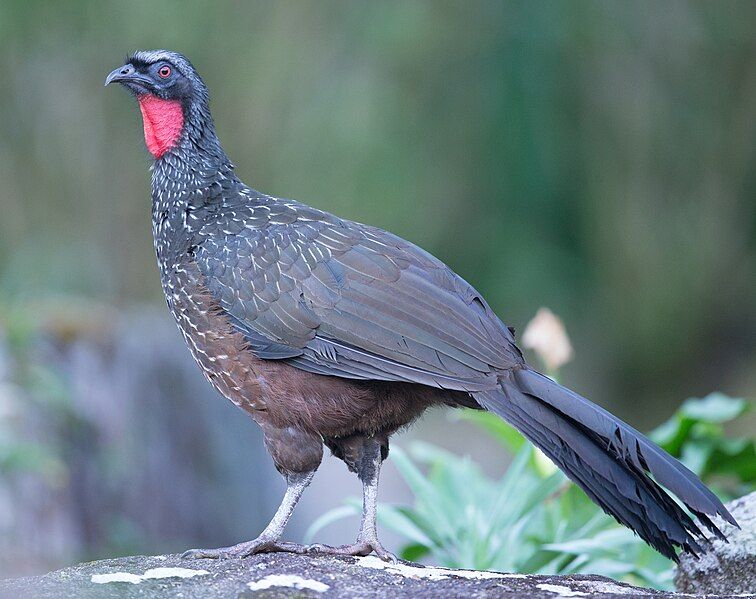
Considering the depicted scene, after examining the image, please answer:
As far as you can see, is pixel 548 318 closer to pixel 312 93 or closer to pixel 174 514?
pixel 174 514

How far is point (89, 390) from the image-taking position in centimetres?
751

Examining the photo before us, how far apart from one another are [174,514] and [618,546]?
4.22 meters

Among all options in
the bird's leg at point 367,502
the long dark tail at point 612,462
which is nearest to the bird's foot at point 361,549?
the bird's leg at point 367,502

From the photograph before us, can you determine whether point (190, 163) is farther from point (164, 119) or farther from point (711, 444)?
point (711, 444)

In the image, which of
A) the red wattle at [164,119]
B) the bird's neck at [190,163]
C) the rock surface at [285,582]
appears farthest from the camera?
the red wattle at [164,119]

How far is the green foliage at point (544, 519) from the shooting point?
432cm

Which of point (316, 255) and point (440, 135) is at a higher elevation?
point (440, 135)

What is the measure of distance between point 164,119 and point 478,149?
760 centimetres

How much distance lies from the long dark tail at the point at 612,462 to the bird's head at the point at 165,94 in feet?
5.96

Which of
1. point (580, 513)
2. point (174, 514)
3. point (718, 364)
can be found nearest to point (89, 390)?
point (174, 514)

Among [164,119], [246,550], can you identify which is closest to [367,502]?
[246,550]

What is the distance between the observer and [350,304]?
3.69 m

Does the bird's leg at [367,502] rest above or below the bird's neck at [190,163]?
below

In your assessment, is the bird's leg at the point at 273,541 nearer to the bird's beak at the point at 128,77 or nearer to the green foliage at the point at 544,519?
the green foliage at the point at 544,519
